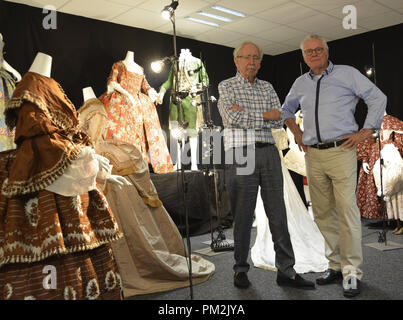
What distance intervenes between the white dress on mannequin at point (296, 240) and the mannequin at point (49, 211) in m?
1.75

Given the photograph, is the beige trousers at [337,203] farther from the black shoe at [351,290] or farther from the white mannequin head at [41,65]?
the white mannequin head at [41,65]

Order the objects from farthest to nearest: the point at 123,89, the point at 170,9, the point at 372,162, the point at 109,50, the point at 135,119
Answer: the point at 109,50, the point at 372,162, the point at 135,119, the point at 123,89, the point at 170,9

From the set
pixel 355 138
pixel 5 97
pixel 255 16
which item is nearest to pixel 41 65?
pixel 355 138

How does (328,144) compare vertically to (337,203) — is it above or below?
above

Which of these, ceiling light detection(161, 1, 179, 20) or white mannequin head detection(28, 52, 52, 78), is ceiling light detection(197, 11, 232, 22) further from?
white mannequin head detection(28, 52, 52, 78)

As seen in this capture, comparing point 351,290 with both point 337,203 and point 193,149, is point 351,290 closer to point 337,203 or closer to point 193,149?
point 337,203

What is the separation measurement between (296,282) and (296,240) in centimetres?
93

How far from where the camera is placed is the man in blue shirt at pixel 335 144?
98.7 inches

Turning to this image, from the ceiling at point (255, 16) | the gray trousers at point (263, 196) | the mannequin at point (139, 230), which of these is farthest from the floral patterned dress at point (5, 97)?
the gray trousers at point (263, 196)

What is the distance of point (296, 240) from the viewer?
3.42m

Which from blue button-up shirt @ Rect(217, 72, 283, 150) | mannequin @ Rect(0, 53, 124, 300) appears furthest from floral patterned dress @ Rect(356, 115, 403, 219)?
mannequin @ Rect(0, 53, 124, 300)

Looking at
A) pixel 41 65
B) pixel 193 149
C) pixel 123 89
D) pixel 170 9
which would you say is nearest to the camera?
pixel 41 65

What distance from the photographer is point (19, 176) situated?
4.97 feet
